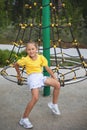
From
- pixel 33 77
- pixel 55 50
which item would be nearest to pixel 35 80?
pixel 33 77

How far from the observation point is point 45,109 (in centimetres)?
388

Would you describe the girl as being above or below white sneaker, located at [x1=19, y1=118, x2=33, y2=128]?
above

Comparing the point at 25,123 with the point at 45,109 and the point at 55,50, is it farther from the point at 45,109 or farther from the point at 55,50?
the point at 55,50

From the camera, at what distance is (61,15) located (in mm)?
6992

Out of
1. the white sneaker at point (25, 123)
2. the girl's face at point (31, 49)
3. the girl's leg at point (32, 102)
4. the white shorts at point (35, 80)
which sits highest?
the girl's face at point (31, 49)

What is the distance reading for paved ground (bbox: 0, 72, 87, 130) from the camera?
342 cm

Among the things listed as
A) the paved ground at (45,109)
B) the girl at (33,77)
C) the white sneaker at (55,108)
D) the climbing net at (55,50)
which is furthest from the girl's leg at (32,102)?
the white sneaker at (55,108)

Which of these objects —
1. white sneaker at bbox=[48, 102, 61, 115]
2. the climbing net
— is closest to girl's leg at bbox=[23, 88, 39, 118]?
the climbing net

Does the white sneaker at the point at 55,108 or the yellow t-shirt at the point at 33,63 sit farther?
the white sneaker at the point at 55,108

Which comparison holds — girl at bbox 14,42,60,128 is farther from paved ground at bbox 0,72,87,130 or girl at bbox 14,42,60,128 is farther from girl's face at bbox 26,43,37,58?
paved ground at bbox 0,72,87,130

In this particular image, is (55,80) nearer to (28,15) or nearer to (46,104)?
(46,104)

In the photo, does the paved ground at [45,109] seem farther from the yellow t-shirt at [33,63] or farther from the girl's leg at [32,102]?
the yellow t-shirt at [33,63]

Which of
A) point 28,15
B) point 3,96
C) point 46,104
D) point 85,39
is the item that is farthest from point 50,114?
point 85,39

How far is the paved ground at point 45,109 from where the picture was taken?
134 inches
